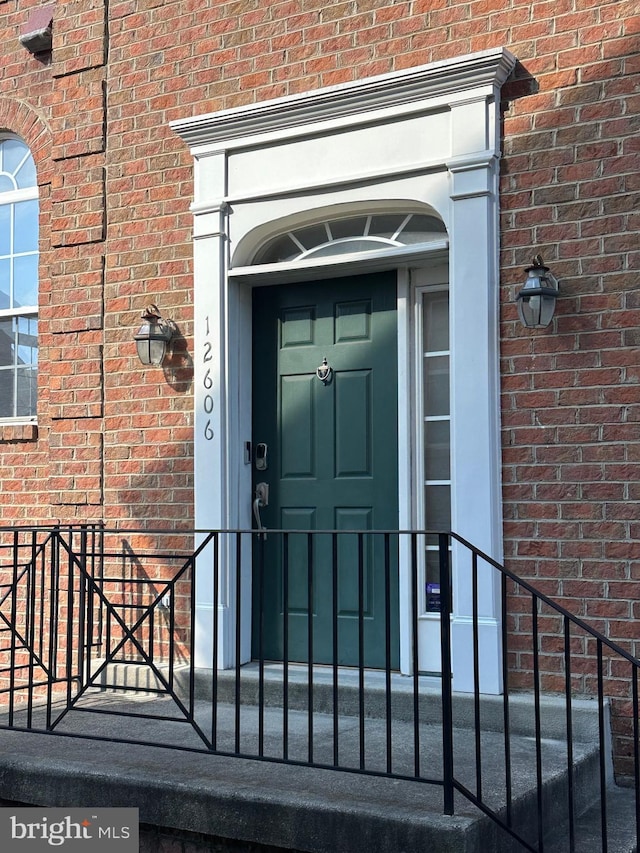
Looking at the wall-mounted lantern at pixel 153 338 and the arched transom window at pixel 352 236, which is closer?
the arched transom window at pixel 352 236

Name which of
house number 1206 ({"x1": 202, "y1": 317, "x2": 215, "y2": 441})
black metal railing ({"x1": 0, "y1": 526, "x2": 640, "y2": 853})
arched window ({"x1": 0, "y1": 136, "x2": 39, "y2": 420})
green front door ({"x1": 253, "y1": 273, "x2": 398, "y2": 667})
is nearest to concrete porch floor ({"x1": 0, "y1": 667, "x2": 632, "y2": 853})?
black metal railing ({"x1": 0, "y1": 526, "x2": 640, "y2": 853})

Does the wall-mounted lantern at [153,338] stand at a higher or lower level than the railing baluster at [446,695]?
higher

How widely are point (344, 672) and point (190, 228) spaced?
2.57 metres

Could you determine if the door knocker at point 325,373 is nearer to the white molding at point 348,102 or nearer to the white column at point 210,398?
the white column at point 210,398

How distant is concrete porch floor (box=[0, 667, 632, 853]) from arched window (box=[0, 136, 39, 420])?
8.04ft

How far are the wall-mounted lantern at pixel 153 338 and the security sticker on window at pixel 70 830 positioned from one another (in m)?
2.55

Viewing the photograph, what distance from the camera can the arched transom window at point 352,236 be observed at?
5.15 metres

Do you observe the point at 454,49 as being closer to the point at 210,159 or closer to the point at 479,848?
the point at 210,159

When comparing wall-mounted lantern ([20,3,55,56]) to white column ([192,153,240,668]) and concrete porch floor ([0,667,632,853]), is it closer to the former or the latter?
white column ([192,153,240,668])

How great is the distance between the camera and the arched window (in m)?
6.59

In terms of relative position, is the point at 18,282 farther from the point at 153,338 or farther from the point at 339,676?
the point at 339,676

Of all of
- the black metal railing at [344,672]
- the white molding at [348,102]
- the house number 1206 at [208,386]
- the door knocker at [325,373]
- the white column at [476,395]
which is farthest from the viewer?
the house number 1206 at [208,386]

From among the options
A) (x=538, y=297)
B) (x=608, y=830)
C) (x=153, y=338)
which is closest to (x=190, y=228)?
(x=153, y=338)

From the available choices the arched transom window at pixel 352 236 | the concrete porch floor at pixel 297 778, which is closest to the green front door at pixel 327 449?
the arched transom window at pixel 352 236
